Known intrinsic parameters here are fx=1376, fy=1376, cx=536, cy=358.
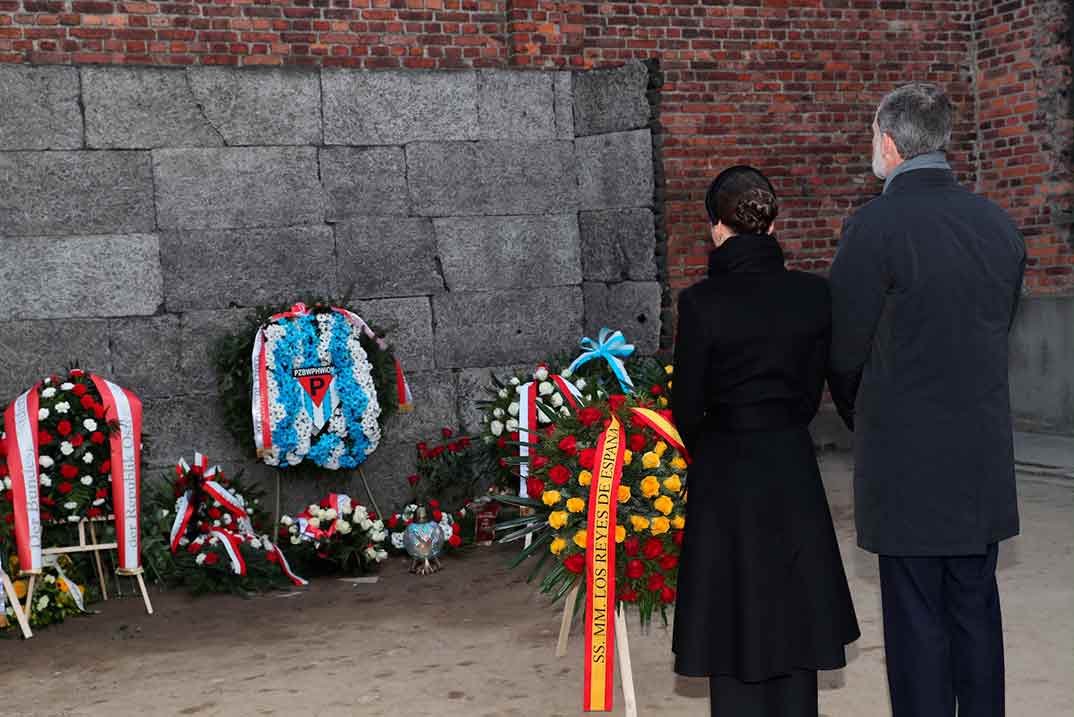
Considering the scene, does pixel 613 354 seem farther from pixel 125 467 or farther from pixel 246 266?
pixel 125 467

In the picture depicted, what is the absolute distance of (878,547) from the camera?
11.8 feet

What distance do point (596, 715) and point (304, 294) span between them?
3769 millimetres

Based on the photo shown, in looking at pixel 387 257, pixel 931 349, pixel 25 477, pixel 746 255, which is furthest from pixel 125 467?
pixel 931 349

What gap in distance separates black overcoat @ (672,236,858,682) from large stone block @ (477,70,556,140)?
16.0ft

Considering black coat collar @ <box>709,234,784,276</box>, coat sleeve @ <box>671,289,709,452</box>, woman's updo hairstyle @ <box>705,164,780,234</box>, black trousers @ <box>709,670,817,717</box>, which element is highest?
woman's updo hairstyle @ <box>705,164,780,234</box>

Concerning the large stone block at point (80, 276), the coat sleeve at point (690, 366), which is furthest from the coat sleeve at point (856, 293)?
the large stone block at point (80, 276)

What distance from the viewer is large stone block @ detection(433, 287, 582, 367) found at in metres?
8.17

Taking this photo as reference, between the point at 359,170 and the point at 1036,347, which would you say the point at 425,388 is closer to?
the point at 359,170

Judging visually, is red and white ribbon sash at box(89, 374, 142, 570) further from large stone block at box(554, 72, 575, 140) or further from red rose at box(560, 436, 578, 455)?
large stone block at box(554, 72, 575, 140)

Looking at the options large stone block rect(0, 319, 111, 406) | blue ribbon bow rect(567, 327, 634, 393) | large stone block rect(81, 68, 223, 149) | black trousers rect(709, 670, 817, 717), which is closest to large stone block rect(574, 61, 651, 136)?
blue ribbon bow rect(567, 327, 634, 393)

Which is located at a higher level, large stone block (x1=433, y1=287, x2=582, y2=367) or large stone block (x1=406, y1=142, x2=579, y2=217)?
large stone block (x1=406, y1=142, x2=579, y2=217)

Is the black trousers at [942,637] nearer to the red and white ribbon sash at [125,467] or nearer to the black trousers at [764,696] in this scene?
the black trousers at [764,696]

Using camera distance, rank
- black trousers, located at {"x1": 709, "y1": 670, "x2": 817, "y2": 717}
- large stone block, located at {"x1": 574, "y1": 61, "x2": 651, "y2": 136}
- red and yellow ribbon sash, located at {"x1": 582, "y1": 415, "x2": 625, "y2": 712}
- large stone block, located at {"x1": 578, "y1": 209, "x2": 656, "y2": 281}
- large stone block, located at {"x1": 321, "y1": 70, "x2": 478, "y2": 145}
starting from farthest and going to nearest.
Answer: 1. large stone block, located at {"x1": 578, "y1": 209, "x2": 656, "y2": 281}
2. large stone block, located at {"x1": 574, "y1": 61, "x2": 651, "y2": 136}
3. large stone block, located at {"x1": 321, "y1": 70, "x2": 478, "y2": 145}
4. red and yellow ribbon sash, located at {"x1": 582, "y1": 415, "x2": 625, "y2": 712}
5. black trousers, located at {"x1": 709, "y1": 670, "x2": 817, "y2": 717}

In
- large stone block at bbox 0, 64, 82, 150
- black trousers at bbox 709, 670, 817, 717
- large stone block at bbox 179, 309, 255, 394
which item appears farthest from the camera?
large stone block at bbox 179, 309, 255, 394
